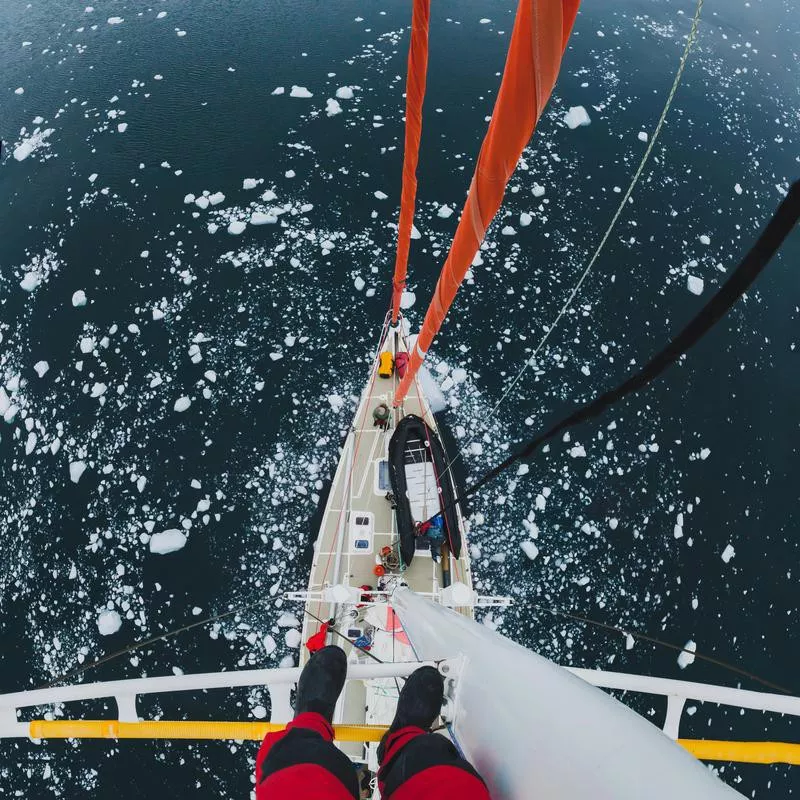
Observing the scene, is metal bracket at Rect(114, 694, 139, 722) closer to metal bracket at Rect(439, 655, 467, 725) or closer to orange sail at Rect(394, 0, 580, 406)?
metal bracket at Rect(439, 655, 467, 725)

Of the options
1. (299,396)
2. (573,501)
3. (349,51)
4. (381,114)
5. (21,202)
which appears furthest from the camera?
(349,51)

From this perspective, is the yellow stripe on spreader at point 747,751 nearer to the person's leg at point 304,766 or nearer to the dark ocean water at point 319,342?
the person's leg at point 304,766

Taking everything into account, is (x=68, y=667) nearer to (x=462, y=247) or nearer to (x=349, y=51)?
(x=462, y=247)

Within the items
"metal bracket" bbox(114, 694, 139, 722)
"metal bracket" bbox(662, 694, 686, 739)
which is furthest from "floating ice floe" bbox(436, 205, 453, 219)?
"metal bracket" bbox(114, 694, 139, 722)

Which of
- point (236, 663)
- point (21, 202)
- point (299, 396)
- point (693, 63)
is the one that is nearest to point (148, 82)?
point (21, 202)

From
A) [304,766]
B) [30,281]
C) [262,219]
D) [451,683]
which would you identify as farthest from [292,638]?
[30,281]

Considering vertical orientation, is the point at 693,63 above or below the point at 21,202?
above
